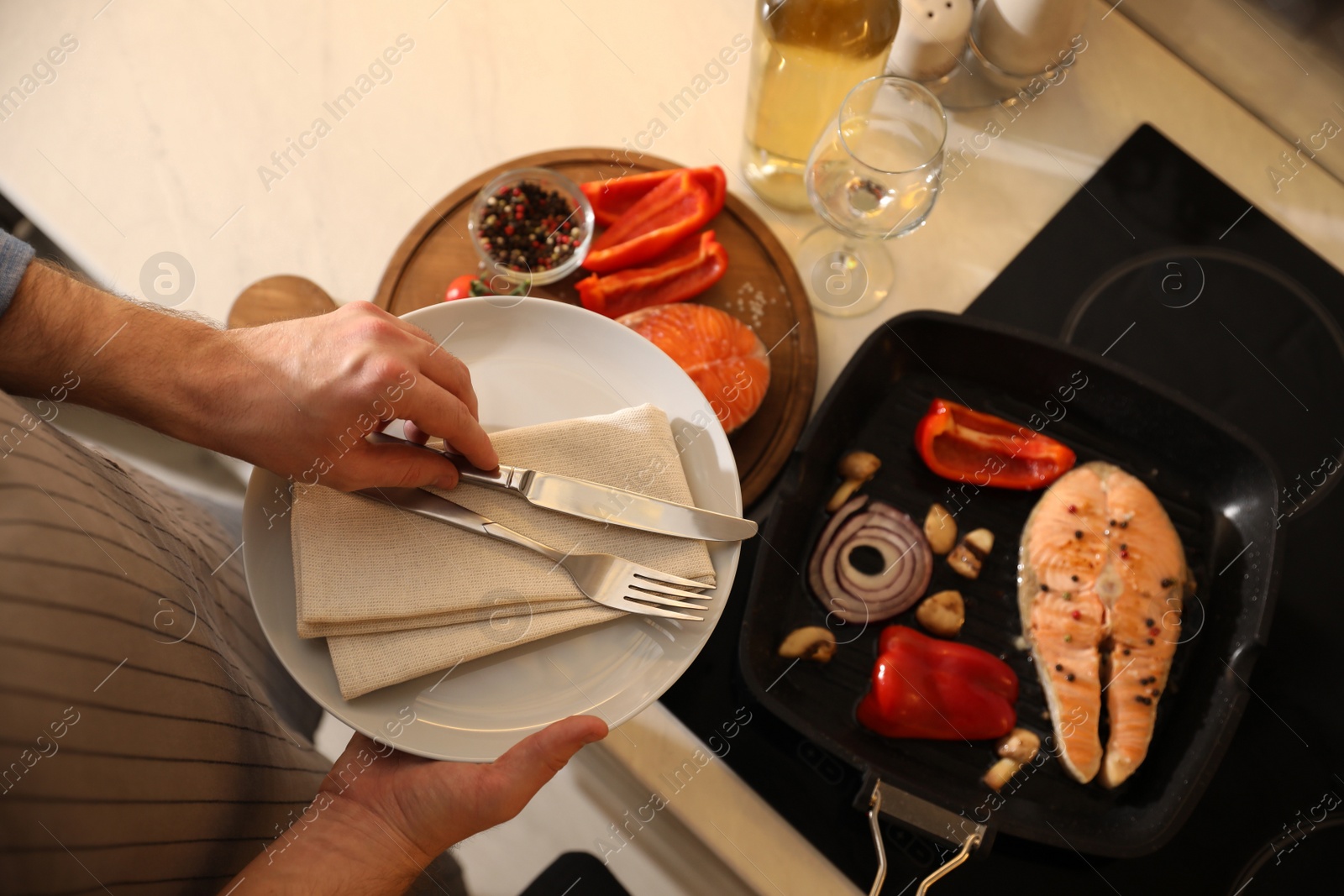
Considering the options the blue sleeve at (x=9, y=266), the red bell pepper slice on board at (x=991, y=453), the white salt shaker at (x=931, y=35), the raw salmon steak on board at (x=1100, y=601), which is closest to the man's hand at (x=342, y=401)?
the blue sleeve at (x=9, y=266)

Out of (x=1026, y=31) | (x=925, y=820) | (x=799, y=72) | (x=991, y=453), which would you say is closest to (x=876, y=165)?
(x=799, y=72)

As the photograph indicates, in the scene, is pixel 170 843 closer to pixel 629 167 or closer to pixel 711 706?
pixel 711 706

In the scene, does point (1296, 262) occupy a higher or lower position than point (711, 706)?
higher

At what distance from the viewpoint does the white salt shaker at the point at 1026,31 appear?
1041mm

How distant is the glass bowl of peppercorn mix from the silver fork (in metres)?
0.39

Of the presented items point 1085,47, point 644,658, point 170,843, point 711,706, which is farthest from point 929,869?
point 1085,47

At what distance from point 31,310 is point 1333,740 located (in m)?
1.45

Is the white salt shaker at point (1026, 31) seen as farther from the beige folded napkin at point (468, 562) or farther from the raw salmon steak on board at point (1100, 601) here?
the beige folded napkin at point (468, 562)

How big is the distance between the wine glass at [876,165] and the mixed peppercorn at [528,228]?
0.32 metres

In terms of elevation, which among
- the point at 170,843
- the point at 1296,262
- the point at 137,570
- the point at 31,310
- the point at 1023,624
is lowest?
the point at 170,843

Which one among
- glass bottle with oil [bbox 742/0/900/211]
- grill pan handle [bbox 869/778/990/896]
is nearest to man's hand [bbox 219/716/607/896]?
grill pan handle [bbox 869/778/990/896]

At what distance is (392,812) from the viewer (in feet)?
2.43

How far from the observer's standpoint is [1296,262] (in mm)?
1096

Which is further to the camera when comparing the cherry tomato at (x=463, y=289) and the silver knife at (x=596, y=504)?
the cherry tomato at (x=463, y=289)
